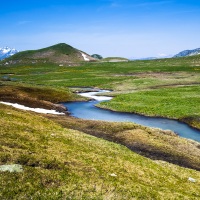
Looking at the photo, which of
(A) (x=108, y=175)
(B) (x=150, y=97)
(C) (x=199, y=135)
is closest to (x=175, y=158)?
(A) (x=108, y=175)

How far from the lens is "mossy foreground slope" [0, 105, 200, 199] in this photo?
17.5 meters

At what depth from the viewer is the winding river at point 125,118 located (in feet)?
167

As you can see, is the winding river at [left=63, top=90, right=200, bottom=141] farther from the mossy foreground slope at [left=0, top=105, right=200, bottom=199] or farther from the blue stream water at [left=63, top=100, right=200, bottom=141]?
the mossy foreground slope at [left=0, top=105, right=200, bottom=199]

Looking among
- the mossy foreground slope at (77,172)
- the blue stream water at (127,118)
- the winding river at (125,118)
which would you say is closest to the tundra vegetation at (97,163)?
the mossy foreground slope at (77,172)

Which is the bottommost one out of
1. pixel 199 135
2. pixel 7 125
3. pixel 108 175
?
pixel 199 135

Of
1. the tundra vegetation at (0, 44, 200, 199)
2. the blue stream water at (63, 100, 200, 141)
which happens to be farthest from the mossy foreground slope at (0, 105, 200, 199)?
the blue stream water at (63, 100, 200, 141)

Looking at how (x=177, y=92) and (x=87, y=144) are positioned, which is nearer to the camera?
(x=87, y=144)

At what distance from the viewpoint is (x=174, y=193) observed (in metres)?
20.3

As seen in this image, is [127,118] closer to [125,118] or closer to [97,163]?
[125,118]

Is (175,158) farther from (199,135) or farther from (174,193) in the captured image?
(199,135)

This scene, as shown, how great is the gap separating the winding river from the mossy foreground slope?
934 inches

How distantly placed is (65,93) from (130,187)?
235 feet

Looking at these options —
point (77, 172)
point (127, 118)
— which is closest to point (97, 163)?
point (77, 172)

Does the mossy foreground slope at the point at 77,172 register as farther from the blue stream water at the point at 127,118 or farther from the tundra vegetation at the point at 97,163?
the blue stream water at the point at 127,118
